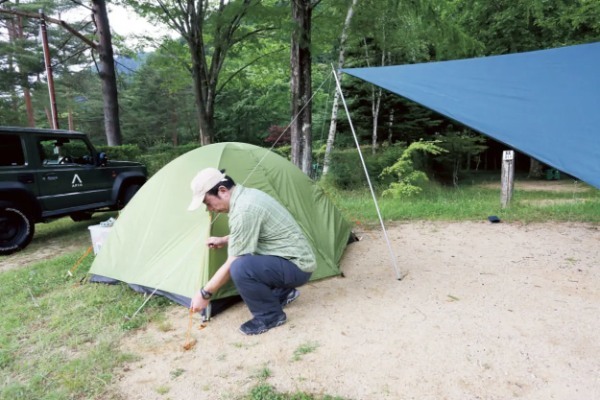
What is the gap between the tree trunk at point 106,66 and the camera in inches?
451

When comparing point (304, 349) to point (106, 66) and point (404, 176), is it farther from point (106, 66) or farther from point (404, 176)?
point (106, 66)

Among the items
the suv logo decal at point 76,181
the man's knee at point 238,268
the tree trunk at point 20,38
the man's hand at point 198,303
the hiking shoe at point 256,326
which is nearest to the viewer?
the man's hand at point 198,303

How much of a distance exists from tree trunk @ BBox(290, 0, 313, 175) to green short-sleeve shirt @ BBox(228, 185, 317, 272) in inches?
124

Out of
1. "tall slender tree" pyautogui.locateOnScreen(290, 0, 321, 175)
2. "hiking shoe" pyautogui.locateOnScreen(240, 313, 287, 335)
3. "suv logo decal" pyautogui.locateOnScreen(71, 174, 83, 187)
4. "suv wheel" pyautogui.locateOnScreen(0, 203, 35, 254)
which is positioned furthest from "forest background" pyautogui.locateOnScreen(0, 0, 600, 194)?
"suv wheel" pyautogui.locateOnScreen(0, 203, 35, 254)

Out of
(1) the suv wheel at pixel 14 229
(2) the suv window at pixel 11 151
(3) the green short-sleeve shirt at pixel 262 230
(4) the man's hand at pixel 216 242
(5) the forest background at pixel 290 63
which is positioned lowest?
(1) the suv wheel at pixel 14 229

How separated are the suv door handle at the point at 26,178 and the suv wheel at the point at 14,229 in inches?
14.6

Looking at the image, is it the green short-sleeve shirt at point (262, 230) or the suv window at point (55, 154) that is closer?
the green short-sleeve shirt at point (262, 230)

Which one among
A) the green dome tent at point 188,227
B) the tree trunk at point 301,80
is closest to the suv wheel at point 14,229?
the green dome tent at point 188,227

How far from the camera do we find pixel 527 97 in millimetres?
3086

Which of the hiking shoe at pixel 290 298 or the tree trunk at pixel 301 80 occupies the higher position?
the tree trunk at pixel 301 80

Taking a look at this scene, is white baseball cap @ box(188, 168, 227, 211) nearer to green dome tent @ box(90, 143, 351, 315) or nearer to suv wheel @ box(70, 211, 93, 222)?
green dome tent @ box(90, 143, 351, 315)

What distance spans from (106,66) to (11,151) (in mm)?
7986

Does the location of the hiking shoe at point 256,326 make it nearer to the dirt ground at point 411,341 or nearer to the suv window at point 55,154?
the dirt ground at point 411,341

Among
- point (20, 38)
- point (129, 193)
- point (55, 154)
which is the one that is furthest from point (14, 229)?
point (20, 38)
